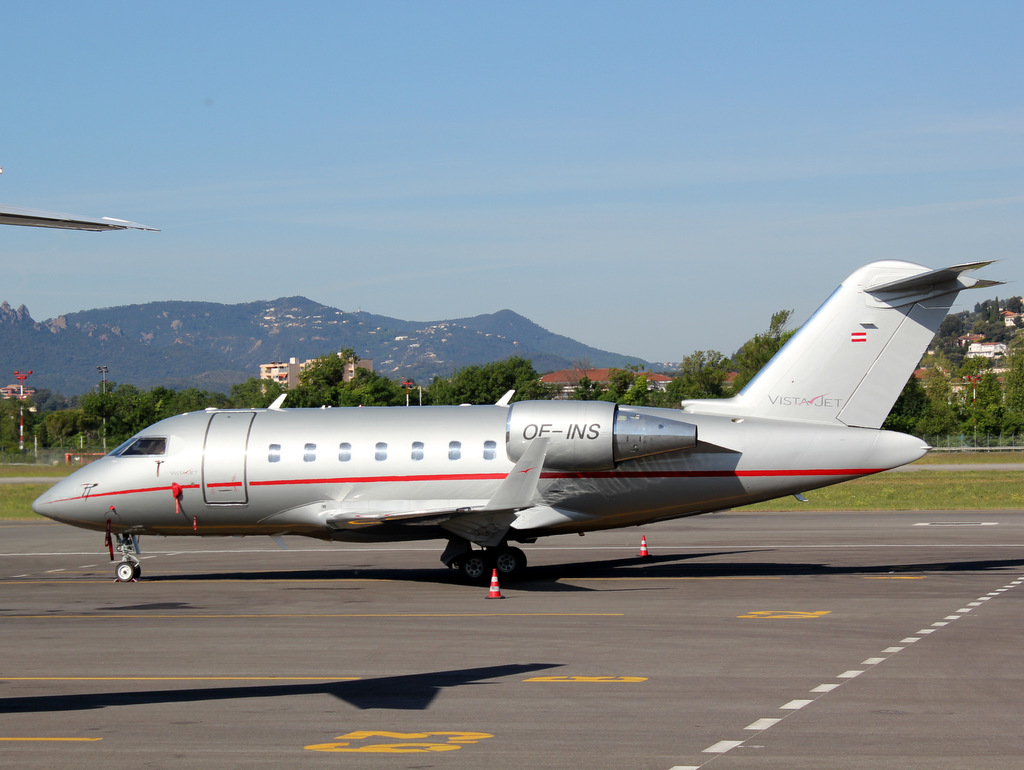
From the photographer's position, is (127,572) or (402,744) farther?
(127,572)

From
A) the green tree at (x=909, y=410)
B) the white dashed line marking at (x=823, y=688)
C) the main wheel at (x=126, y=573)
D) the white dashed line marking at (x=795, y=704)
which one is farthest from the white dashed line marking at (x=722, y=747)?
the green tree at (x=909, y=410)

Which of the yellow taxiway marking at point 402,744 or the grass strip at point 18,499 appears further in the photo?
the grass strip at point 18,499

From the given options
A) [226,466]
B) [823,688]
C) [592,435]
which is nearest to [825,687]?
[823,688]

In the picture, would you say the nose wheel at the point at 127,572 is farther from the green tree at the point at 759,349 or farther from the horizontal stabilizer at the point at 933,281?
the green tree at the point at 759,349

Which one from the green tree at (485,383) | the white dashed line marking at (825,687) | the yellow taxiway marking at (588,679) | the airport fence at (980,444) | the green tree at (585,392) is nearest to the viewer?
the white dashed line marking at (825,687)

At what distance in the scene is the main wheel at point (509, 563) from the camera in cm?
2220

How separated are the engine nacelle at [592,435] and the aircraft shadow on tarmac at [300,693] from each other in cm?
909

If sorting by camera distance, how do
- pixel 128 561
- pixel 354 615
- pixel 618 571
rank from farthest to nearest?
1. pixel 128 561
2. pixel 618 571
3. pixel 354 615

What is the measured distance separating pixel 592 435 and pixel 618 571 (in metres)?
4.12

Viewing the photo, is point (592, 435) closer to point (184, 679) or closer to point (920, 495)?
point (184, 679)

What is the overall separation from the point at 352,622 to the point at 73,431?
158 metres

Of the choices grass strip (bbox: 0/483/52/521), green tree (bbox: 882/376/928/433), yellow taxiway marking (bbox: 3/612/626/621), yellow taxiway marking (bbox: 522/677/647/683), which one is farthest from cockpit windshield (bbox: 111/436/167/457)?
green tree (bbox: 882/376/928/433)

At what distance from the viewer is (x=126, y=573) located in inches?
931

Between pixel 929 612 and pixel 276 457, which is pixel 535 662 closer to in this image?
pixel 929 612
